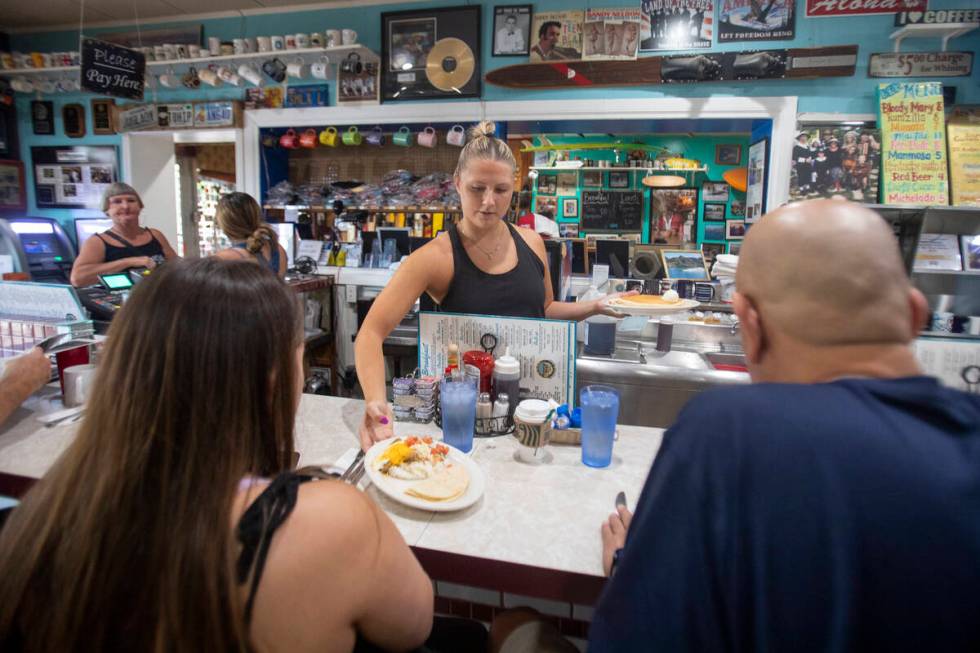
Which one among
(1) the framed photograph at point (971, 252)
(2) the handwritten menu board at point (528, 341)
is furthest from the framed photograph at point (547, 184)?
(2) the handwritten menu board at point (528, 341)

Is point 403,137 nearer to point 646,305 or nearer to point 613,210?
point 646,305

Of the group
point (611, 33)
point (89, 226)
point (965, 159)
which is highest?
point (611, 33)

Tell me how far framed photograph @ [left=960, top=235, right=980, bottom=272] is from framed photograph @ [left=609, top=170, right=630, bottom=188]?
6019 mm

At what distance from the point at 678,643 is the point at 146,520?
→ 2.29 feet

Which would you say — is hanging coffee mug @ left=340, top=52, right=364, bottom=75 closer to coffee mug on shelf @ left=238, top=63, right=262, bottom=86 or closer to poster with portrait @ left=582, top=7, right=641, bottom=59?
coffee mug on shelf @ left=238, top=63, right=262, bottom=86

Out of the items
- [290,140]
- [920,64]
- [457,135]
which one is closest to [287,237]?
[290,140]

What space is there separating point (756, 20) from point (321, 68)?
3281mm

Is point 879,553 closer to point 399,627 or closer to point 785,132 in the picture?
point 399,627

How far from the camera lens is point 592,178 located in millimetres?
9297

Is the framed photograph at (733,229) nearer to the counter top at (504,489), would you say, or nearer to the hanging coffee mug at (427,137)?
the hanging coffee mug at (427,137)

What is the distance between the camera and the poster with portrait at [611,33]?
13.0 ft

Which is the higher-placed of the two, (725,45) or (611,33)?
(611,33)

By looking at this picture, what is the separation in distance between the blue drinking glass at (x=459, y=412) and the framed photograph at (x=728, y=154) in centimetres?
885

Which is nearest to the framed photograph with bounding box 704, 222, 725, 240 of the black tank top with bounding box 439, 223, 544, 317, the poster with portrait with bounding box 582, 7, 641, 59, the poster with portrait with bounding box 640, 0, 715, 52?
the poster with portrait with bounding box 640, 0, 715, 52
